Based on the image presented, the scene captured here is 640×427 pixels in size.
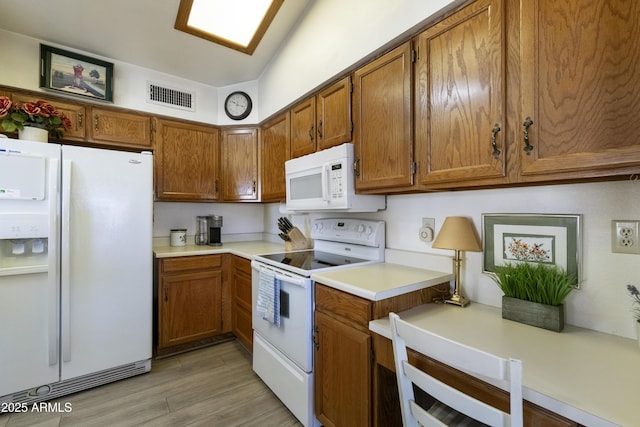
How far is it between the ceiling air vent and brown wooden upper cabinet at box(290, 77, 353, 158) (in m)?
1.18

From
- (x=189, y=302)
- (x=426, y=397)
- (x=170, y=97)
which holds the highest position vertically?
(x=170, y=97)

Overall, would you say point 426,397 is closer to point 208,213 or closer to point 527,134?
point 527,134

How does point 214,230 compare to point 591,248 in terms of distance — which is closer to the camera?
point 591,248

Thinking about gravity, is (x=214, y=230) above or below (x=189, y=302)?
above

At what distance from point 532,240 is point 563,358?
0.53 metres

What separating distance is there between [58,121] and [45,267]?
1.01 metres

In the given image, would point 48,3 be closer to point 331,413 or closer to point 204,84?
point 204,84

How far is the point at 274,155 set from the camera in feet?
8.49

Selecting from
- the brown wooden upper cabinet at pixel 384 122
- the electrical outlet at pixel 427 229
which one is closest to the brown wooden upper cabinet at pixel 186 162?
the brown wooden upper cabinet at pixel 384 122

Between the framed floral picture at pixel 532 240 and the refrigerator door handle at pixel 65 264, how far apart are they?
8.11 ft

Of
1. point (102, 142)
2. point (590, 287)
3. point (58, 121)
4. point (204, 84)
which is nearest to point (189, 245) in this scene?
point (102, 142)

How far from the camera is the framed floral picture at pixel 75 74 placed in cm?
215

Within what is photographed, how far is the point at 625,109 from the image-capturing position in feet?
2.66

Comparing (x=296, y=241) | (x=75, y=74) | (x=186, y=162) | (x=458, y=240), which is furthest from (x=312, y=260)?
(x=75, y=74)
